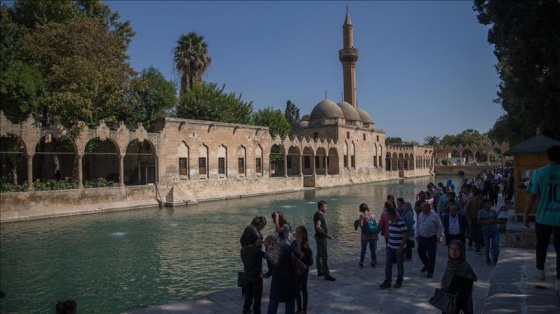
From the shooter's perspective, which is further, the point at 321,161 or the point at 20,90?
the point at 321,161

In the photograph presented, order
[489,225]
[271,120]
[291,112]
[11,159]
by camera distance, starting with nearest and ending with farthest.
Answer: [489,225] < [11,159] < [271,120] < [291,112]

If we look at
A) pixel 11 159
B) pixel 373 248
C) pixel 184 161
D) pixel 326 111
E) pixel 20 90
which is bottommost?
pixel 373 248

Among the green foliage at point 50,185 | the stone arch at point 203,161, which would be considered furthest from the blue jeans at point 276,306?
the stone arch at point 203,161

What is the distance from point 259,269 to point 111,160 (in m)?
29.9

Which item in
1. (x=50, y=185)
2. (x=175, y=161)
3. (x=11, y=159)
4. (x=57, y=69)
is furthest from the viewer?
(x=175, y=161)

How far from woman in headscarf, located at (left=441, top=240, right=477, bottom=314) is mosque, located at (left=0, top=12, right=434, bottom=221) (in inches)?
766

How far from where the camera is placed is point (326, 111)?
48906mm

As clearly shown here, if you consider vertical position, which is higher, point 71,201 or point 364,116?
point 364,116

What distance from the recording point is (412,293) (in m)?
6.71

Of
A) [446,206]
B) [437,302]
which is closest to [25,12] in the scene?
[446,206]

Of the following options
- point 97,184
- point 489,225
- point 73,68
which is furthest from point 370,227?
point 73,68

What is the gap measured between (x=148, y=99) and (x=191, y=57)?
1115 centimetres

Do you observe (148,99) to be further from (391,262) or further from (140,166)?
(391,262)

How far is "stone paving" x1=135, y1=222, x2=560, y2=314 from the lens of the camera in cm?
502
